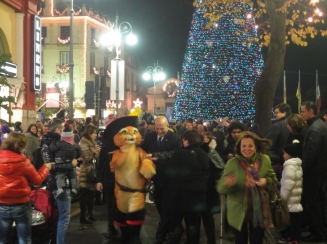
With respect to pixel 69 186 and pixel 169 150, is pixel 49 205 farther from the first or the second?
pixel 169 150

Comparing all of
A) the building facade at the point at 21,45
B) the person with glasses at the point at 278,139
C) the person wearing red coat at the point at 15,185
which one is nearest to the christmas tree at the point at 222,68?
the building facade at the point at 21,45

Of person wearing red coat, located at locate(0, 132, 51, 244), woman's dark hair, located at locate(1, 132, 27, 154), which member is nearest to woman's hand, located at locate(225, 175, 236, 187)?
person wearing red coat, located at locate(0, 132, 51, 244)

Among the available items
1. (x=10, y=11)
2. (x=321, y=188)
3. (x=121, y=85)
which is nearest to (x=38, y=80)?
(x=10, y=11)

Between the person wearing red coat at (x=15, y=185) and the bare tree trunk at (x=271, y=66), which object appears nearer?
the person wearing red coat at (x=15, y=185)

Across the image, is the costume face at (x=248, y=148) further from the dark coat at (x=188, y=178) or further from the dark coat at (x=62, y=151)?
the dark coat at (x=62, y=151)

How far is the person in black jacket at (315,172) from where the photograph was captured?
24.4 ft

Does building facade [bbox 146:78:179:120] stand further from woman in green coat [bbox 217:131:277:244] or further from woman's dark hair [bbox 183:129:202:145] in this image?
woman in green coat [bbox 217:131:277:244]

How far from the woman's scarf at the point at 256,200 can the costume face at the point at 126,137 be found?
2.04 meters

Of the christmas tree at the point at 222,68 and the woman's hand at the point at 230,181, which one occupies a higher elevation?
the christmas tree at the point at 222,68

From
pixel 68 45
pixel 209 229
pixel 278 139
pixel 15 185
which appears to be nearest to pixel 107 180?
pixel 209 229

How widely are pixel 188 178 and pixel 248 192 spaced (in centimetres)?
133

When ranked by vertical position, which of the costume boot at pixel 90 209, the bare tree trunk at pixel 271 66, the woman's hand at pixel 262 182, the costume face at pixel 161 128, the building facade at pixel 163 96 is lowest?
the costume boot at pixel 90 209

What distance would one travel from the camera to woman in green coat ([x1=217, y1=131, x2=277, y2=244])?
538 centimetres

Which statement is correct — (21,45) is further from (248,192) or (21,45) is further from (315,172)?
(248,192)
